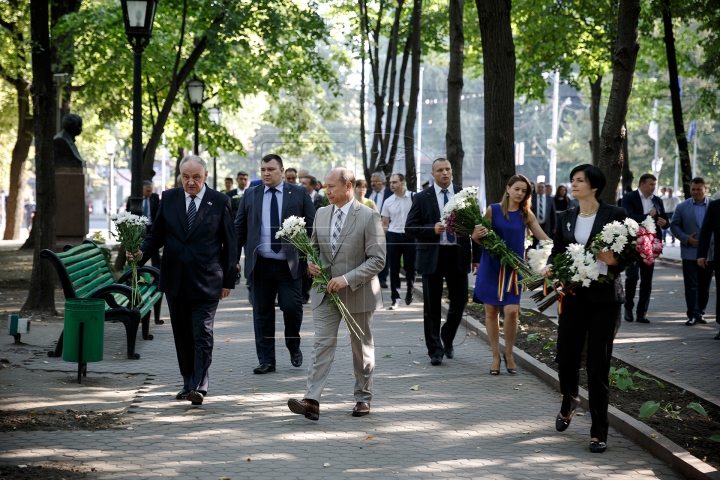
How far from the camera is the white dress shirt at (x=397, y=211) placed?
16297mm

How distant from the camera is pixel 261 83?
30.5 meters

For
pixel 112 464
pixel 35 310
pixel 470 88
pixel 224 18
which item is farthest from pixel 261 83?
pixel 470 88

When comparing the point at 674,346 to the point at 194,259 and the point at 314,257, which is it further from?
the point at 194,259

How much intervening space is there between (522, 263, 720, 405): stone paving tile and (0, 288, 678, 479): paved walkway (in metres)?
1.56

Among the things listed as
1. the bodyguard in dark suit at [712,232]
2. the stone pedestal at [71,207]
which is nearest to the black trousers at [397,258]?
the bodyguard in dark suit at [712,232]

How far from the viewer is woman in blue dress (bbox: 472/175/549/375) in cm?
966

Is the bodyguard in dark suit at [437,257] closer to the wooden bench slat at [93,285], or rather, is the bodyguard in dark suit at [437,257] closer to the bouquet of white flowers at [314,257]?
the bouquet of white flowers at [314,257]

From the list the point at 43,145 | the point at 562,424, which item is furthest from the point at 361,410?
the point at 43,145

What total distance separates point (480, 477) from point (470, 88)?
314 ft

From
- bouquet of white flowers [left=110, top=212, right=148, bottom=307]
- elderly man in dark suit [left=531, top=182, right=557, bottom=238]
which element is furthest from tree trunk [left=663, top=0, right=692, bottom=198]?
bouquet of white flowers [left=110, top=212, right=148, bottom=307]

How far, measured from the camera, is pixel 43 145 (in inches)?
530

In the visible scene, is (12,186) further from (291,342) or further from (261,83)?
(291,342)

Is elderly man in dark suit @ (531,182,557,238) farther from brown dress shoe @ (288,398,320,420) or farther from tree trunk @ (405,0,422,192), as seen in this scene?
brown dress shoe @ (288,398,320,420)

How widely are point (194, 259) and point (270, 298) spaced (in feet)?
6.04
